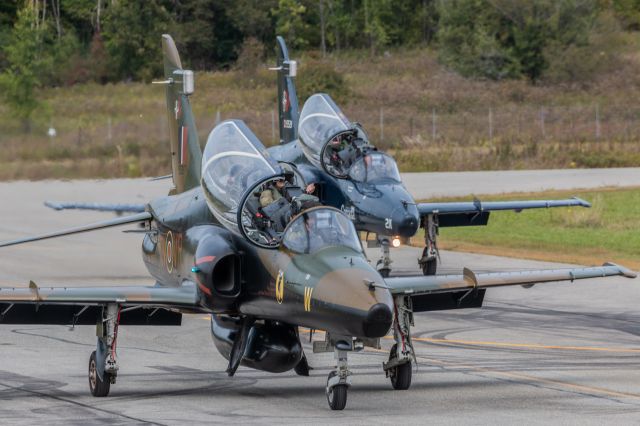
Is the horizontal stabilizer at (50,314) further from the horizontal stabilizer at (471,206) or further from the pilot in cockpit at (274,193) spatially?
the horizontal stabilizer at (471,206)

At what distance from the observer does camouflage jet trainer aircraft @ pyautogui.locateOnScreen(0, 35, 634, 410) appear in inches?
562

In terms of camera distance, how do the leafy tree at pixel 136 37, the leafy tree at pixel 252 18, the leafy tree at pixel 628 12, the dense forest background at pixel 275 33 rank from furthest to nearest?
the leafy tree at pixel 628 12
the leafy tree at pixel 252 18
the leafy tree at pixel 136 37
the dense forest background at pixel 275 33

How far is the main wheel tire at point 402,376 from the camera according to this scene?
15.7m

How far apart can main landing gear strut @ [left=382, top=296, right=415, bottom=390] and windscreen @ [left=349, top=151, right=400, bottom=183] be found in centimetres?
1041

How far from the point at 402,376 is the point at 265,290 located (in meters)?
2.01

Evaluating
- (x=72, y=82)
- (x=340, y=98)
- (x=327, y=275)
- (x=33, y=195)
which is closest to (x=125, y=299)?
(x=327, y=275)

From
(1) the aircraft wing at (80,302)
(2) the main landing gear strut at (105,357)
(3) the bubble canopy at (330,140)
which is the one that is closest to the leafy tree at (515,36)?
(3) the bubble canopy at (330,140)

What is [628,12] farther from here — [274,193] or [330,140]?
[274,193]

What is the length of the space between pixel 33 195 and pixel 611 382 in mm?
33580

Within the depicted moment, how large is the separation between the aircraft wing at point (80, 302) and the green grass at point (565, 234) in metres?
14.9

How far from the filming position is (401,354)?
15.6 meters

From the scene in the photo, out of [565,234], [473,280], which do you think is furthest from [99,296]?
[565,234]

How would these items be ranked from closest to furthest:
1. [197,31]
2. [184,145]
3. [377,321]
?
[377,321]
[184,145]
[197,31]

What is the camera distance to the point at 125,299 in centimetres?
1605
